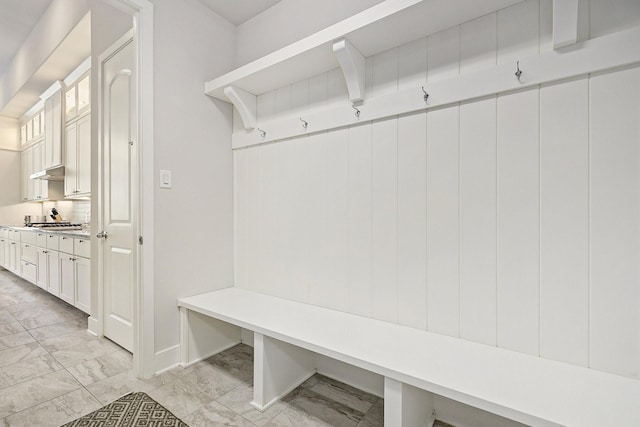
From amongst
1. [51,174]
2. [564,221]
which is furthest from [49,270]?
[564,221]

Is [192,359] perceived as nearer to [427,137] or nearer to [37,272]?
[427,137]

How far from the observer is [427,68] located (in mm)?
1512

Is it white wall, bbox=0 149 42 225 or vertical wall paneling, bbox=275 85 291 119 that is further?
white wall, bbox=0 149 42 225

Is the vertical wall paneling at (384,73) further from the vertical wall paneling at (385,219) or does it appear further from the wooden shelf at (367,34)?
the vertical wall paneling at (385,219)

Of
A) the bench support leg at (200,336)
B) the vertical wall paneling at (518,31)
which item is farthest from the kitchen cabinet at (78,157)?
the vertical wall paneling at (518,31)

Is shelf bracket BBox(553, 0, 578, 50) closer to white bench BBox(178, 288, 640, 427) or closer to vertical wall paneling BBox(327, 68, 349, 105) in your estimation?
vertical wall paneling BBox(327, 68, 349, 105)

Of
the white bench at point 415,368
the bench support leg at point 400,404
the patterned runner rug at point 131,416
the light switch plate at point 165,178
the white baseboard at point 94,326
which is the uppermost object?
the light switch plate at point 165,178

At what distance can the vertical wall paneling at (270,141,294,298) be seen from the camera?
79.1 inches

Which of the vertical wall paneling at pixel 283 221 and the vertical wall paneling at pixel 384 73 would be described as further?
the vertical wall paneling at pixel 283 221

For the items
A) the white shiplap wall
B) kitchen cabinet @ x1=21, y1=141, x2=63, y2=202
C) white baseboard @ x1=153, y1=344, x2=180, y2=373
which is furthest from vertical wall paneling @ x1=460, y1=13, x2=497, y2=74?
kitchen cabinet @ x1=21, y1=141, x2=63, y2=202

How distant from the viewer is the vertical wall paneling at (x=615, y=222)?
3.50 feet

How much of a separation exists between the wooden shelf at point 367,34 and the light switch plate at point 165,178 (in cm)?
67

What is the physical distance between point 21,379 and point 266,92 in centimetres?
229

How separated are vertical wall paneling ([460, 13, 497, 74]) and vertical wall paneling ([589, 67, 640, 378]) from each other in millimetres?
398
